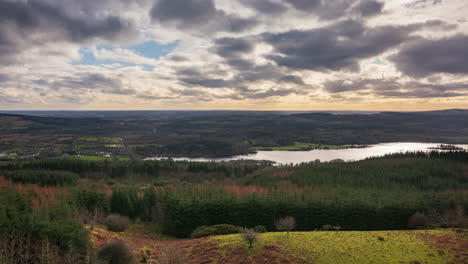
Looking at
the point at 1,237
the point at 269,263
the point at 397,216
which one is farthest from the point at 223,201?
the point at 1,237

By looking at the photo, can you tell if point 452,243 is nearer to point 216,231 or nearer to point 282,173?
point 216,231

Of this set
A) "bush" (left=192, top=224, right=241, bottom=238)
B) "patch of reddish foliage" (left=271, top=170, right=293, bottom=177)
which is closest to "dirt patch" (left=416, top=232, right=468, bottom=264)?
"bush" (left=192, top=224, right=241, bottom=238)

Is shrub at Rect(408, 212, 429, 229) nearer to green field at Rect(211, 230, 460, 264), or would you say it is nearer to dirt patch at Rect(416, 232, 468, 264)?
green field at Rect(211, 230, 460, 264)

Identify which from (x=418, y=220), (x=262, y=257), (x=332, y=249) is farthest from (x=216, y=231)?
(x=418, y=220)

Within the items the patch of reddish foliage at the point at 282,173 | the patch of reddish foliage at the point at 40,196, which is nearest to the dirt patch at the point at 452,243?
the patch of reddish foliage at the point at 40,196

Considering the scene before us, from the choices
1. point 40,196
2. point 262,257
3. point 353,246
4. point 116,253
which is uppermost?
point 116,253

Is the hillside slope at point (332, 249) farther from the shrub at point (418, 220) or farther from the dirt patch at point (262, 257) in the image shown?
the shrub at point (418, 220)

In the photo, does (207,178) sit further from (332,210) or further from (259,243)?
(259,243)
